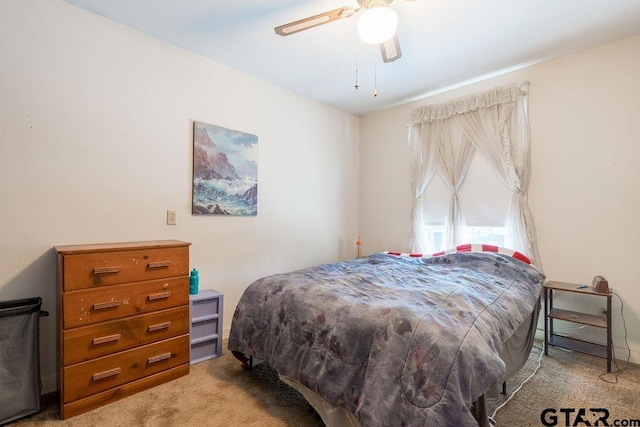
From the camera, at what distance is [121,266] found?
1863mm

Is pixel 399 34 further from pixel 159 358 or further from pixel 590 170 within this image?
pixel 159 358

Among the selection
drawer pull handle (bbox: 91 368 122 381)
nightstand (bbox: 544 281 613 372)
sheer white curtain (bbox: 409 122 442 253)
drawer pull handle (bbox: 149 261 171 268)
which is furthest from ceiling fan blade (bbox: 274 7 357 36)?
nightstand (bbox: 544 281 613 372)

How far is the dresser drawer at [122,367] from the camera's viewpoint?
168cm

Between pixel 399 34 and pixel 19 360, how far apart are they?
3217mm

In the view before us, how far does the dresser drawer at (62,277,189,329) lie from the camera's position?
1695mm

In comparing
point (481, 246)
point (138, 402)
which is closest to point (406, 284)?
point (481, 246)

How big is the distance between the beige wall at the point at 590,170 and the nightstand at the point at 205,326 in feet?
9.58

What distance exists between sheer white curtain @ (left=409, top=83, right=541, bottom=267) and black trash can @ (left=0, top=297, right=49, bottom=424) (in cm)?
344

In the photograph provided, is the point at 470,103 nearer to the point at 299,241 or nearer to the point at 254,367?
the point at 299,241

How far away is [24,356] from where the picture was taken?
1660mm

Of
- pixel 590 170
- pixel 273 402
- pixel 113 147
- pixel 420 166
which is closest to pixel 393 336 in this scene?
pixel 273 402

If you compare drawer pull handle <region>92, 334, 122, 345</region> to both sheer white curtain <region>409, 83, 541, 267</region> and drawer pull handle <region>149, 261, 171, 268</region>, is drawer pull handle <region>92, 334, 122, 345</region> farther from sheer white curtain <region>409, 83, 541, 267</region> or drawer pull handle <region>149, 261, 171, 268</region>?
sheer white curtain <region>409, 83, 541, 267</region>

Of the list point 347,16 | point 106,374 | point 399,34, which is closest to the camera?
point 347,16

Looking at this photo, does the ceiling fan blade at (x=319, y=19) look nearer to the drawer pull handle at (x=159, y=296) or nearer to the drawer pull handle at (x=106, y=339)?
the drawer pull handle at (x=159, y=296)
